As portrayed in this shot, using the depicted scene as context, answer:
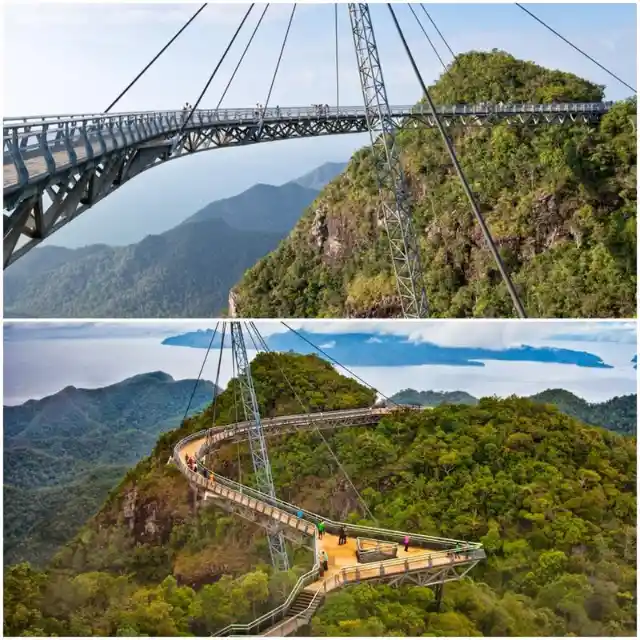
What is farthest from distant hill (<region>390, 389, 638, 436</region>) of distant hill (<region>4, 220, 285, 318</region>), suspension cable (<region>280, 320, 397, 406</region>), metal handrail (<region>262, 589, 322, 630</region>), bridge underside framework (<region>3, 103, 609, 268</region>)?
distant hill (<region>4, 220, 285, 318</region>)

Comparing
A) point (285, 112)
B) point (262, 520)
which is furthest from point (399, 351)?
point (285, 112)

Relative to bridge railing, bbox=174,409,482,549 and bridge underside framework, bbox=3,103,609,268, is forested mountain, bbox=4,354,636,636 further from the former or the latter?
bridge underside framework, bbox=3,103,609,268

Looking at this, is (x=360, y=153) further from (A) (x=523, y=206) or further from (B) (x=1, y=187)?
(B) (x=1, y=187)

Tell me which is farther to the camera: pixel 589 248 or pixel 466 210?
pixel 466 210

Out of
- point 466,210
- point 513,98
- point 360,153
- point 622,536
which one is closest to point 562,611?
point 622,536

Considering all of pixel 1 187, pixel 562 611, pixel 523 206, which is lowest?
pixel 562 611

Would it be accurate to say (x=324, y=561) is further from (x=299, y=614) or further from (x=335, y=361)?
(x=335, y=361)
